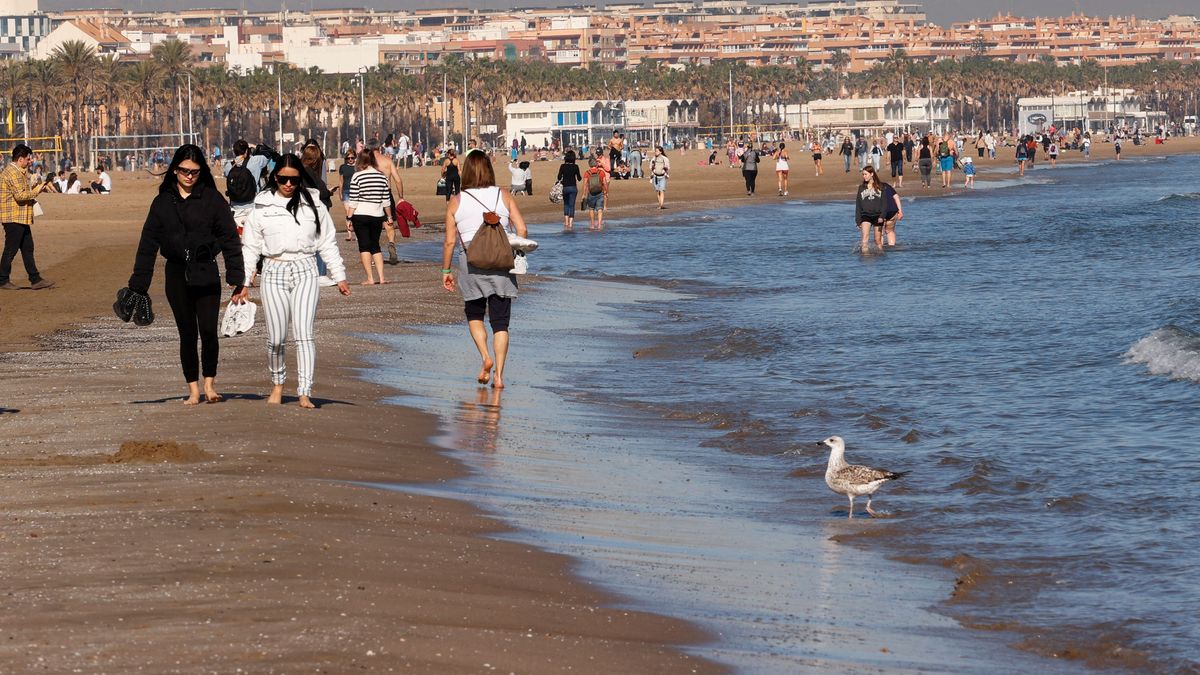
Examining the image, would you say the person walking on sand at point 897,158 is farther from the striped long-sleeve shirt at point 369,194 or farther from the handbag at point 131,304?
the handbag at point 131,304

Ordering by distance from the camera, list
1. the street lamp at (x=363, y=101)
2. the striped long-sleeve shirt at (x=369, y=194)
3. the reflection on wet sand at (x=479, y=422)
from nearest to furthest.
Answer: the reflection on wet sand at (x=479, y=422), the striped long-sleeve shirt at (x=369, y=194), the street lamp at (x=363, y=101)

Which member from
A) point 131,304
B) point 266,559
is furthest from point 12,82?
point 266,559

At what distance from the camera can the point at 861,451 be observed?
36.8 ft

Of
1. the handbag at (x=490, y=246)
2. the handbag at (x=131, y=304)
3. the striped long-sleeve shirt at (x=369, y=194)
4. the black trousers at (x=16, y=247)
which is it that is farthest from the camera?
the black trousers at (x=16, y=247)

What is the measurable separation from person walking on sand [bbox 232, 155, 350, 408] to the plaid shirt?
952 cm

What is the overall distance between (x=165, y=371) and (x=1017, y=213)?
33.7 meters

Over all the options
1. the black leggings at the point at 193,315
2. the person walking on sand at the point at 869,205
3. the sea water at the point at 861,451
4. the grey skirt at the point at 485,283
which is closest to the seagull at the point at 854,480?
the sea water at the point at 861,451

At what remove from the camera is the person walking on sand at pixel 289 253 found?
33.5ft

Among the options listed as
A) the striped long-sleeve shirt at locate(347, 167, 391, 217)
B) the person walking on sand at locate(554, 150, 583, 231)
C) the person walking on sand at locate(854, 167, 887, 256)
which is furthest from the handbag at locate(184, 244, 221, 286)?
the person walking on sand at locate(554, 150, 583, 231)

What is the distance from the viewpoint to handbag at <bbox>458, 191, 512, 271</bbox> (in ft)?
37.8

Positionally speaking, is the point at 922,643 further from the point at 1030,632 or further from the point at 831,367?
the point at 831,367

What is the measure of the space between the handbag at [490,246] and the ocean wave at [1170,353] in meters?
5.94

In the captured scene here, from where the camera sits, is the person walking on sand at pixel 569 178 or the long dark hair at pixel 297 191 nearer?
the long dark hair at pixel 297 191

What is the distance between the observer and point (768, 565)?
305 inches
